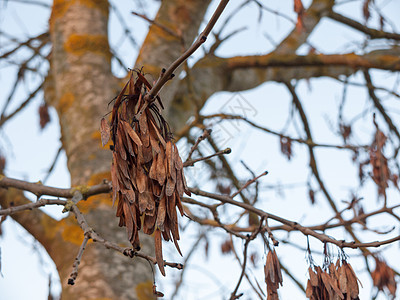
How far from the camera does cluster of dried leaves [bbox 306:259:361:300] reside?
878 mm

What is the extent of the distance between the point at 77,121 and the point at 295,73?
3.93 ft

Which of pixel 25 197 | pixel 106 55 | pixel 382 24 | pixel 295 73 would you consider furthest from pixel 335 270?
pixel 382 24

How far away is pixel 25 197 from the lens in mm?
1634

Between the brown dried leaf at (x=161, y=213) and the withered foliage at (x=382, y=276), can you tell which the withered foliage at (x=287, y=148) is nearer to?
the withered foliage at (x=382, y=276)

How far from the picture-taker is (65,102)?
1865 millimetres

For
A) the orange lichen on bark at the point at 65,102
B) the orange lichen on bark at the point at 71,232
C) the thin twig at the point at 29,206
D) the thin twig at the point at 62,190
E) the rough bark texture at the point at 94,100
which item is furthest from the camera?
the orange lichen on bark at the point at 65,102

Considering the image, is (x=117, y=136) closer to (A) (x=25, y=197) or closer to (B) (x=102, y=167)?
(B) (x=102, y=167)

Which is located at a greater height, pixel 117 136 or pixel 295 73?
pixel 295 73

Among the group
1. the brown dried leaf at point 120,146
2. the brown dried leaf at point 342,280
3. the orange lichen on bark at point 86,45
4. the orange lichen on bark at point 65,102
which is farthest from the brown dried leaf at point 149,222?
the orange lichen on bark at point 86,45

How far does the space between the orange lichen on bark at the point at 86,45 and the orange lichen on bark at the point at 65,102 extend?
0.70 feet

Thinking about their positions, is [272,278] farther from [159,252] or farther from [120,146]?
[120,146]

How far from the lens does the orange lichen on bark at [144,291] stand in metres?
1.33

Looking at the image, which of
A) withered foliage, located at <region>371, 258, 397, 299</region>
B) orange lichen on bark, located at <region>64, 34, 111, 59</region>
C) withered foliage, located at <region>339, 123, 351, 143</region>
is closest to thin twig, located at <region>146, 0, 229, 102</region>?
withered foliage, located at <region>371, 258, 397, 299</region>

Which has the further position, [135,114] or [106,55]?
[106,55]
